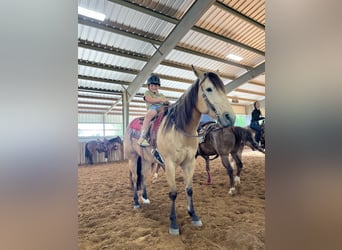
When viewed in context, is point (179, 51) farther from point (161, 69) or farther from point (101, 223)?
point (101, 223)

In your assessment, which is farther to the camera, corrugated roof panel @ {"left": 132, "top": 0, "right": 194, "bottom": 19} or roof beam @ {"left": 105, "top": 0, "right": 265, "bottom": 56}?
corrugated roof panel @ {"left": 132, "top": 0, "right": 194, "bottom": 19}

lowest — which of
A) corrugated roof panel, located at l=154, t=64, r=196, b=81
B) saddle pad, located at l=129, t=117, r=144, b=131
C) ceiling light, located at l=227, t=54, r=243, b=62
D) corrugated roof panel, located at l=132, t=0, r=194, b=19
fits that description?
saddle pad, located at l=129, t=117, r=144, b=131

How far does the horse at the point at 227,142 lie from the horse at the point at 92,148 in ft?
12.8

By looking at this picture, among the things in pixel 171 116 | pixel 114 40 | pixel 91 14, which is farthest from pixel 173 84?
pixel 171 116

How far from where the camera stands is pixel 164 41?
139 inches

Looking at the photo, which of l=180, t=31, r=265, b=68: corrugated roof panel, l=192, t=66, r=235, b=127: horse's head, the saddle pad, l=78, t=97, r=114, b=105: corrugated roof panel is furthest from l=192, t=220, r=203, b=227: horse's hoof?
l=78, t=97, r=114, b=105: corrugated roof panel

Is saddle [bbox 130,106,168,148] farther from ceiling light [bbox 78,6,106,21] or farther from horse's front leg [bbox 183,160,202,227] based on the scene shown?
ceiling light [bbox 78,6,106,21]

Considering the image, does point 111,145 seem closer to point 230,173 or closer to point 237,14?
point 230,173

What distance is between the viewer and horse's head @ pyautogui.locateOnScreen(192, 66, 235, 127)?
1166 mm

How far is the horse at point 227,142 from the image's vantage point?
2.30 m

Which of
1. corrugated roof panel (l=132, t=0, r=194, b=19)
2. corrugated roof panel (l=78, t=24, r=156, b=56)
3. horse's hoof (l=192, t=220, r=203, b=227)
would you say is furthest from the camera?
corrugated roof panel (l=78, t=24, r=156, b=56)
